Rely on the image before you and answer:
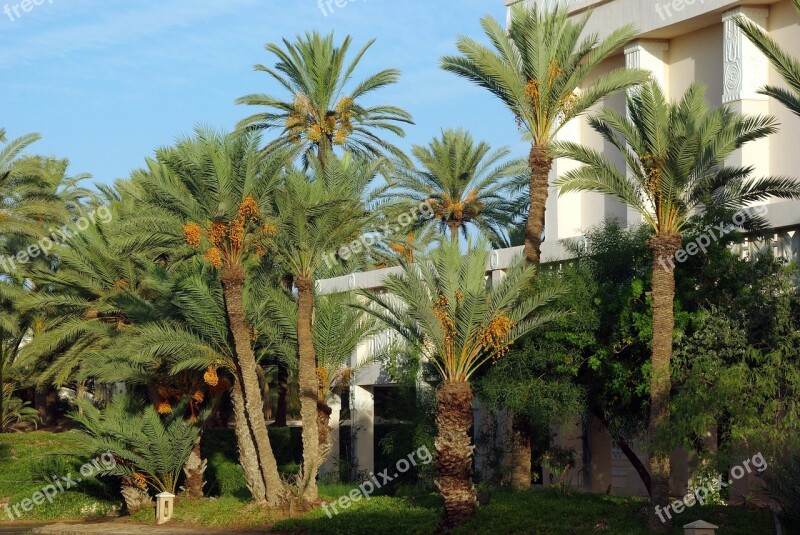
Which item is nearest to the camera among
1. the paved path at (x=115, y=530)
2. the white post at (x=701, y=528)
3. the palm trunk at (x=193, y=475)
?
the white post at (x=701, y=528)

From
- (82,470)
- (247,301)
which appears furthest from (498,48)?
(82,470)

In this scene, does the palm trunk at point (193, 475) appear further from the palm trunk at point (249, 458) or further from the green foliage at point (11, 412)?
the green foliage at point (11, 412)

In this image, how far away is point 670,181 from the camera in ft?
58.4

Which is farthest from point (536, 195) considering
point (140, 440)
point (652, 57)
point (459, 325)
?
point (140, 440)

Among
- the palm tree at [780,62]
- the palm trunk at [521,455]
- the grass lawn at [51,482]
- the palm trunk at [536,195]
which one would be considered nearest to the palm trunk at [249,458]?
the grass lawn at [51,482]

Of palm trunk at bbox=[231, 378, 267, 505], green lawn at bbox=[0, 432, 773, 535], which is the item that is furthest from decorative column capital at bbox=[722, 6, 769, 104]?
palm trunk at bbox=[231, 378, 267, 505]

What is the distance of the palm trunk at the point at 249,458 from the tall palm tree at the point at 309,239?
102cm

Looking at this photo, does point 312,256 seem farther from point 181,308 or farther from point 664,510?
point 664,510

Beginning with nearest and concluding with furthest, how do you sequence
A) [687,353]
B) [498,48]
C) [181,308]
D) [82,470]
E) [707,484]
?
[707,484] → [687,353] → [498,48] → [181,308] → [82,470]

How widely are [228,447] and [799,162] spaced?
18.8 metres

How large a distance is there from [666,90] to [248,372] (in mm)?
11903

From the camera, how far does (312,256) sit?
2359 cm

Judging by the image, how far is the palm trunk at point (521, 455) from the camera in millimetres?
21469

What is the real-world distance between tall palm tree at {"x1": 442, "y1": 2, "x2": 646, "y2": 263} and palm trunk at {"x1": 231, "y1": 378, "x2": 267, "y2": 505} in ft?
27.1
